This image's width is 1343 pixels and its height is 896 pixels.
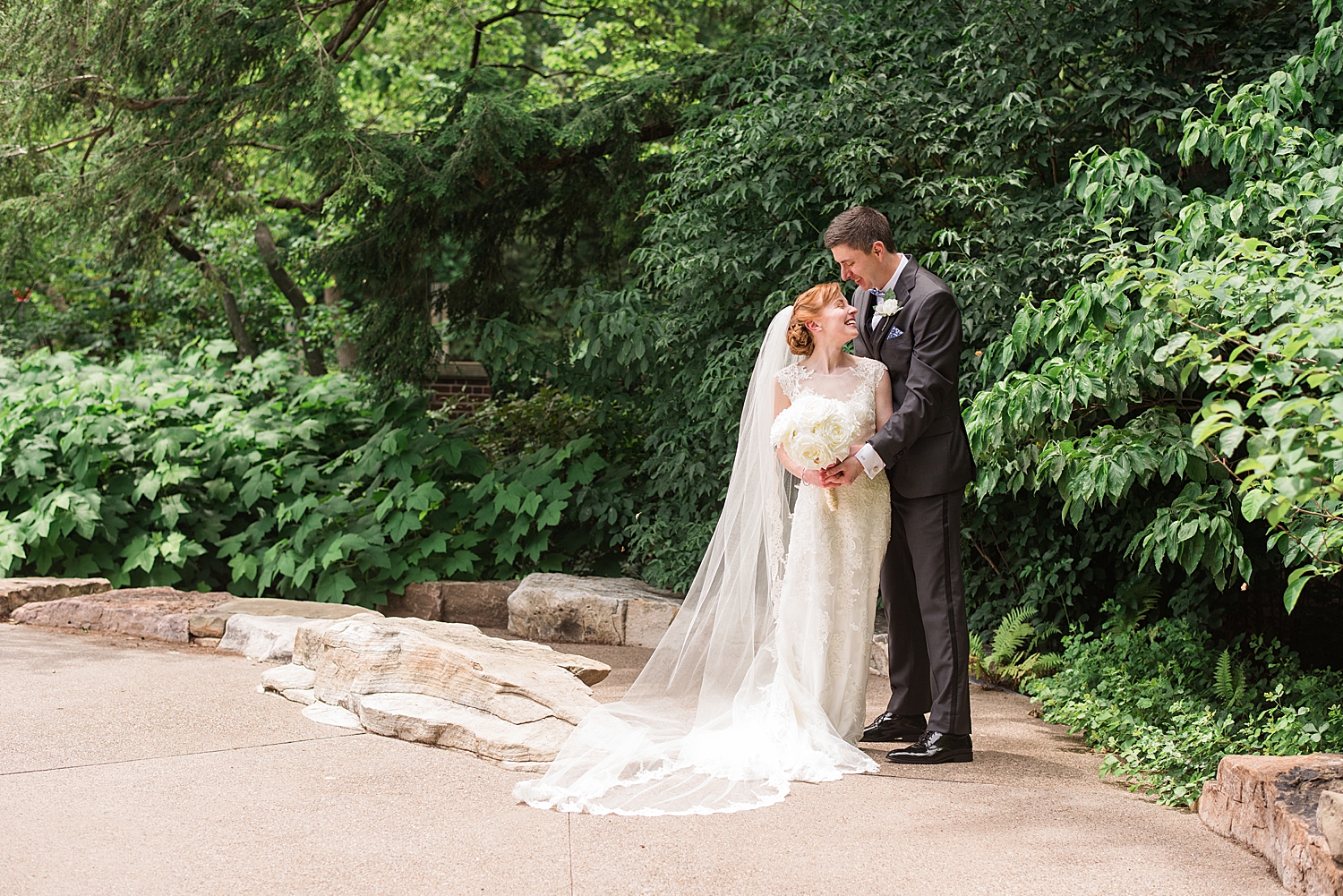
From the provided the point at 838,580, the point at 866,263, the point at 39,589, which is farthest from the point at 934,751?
the point at 39,589

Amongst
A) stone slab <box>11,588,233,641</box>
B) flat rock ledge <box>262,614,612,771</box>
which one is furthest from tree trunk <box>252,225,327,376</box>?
flat rock ledge <box>262,614,612,771</box>

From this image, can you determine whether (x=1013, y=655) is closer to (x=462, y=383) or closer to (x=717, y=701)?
(x=717, y=701)

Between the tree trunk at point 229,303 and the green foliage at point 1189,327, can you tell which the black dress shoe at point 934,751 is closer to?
the green foliage at point 1189,327

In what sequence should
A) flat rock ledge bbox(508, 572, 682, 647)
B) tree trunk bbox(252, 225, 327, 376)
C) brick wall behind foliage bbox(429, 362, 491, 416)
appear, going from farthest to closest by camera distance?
1. brick wall behind foliage bbox(429, 362, 491, 416)
2. tree trunk bbox(252, 225, 327, 376)
3. flat rock ledge bbox(508, 572, 682, 647)

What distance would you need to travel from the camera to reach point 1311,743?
3799 millimetres

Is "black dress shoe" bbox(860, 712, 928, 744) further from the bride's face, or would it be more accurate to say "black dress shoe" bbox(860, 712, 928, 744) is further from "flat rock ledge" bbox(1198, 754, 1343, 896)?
the bride's face

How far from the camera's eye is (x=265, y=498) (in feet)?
28.1

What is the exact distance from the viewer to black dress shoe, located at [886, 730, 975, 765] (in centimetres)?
397

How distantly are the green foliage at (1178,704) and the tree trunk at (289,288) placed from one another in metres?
9.80

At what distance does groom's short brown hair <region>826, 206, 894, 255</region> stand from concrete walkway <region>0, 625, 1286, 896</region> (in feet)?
6.45

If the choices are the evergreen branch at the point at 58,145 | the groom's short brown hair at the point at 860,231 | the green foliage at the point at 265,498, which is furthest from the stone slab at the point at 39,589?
the groom's short brown hair at the point at 860,231

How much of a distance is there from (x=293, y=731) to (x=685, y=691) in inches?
62.5

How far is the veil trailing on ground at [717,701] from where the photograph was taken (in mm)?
3545

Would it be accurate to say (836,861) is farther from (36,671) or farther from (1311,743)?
(36,671)
